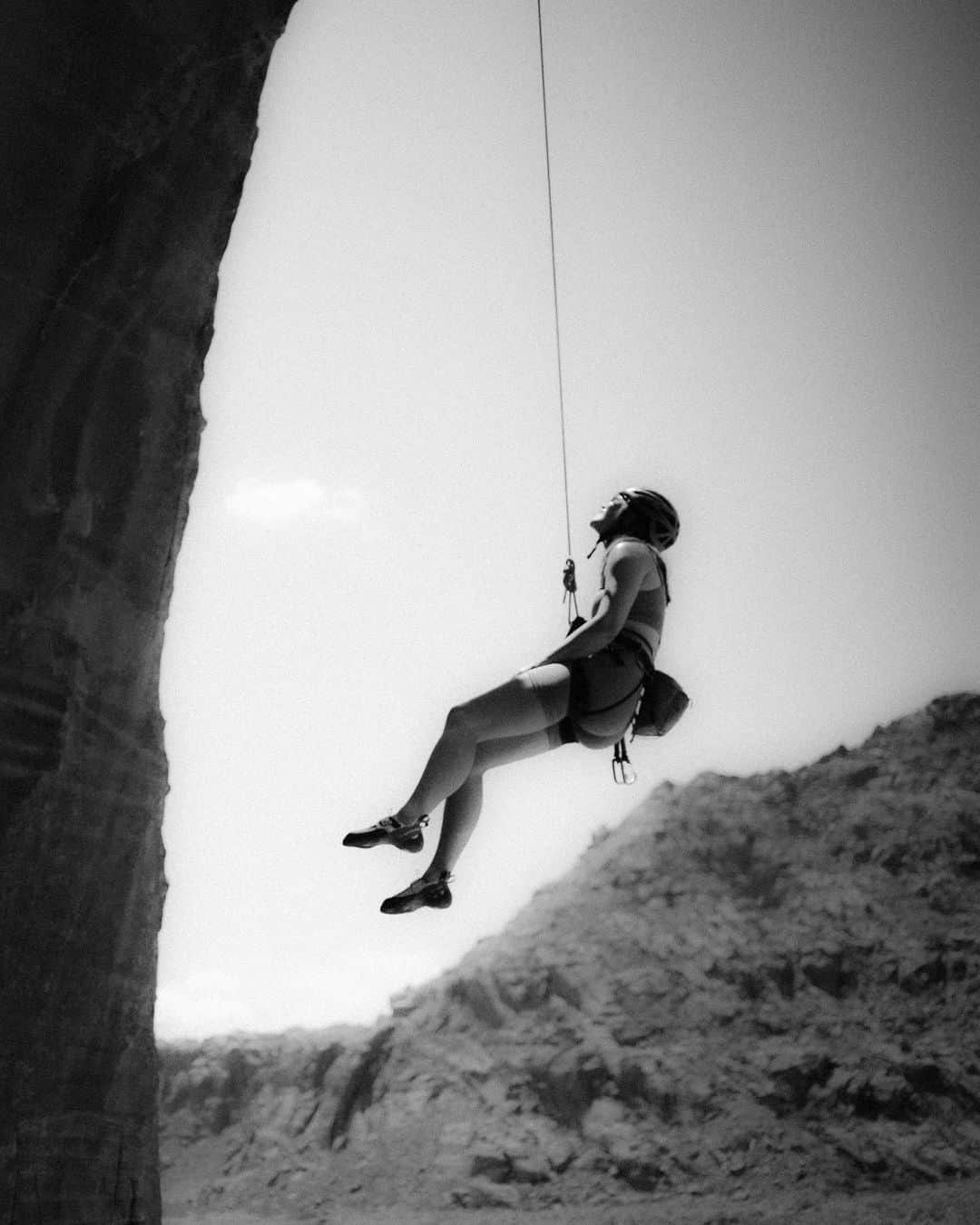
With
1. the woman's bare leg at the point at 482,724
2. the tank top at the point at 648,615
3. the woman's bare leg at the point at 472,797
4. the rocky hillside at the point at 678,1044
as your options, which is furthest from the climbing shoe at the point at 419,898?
the rocky hillside at the point at 678,1044

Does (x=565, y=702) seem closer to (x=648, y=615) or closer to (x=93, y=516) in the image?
(x=648, y=615)

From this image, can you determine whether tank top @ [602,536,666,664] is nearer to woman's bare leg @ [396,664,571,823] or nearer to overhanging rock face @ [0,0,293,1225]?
woman's bare leg @ [396,664,571,823]

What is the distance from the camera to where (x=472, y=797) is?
5066mm

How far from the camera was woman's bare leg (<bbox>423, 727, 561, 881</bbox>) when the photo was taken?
4.93 metres

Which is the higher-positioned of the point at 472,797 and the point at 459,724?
the point at 459,724

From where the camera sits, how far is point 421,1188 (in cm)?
3522

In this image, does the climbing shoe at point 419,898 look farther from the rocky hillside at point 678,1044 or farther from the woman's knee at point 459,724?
the rocky hillside at point 678,1044

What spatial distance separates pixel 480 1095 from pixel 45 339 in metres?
37.5

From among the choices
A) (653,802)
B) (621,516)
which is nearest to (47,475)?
(621,516)

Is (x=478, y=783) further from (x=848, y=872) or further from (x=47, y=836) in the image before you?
(x=848, y=872)

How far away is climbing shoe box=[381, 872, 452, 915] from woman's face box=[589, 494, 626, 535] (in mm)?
1913

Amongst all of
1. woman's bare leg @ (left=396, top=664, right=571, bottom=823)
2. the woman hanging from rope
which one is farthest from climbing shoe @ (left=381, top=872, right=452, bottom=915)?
woman's bare leg @ (left=396, top=664, right=571, bottom=823)

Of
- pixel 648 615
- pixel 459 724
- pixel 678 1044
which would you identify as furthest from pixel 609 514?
pixel 678 1044

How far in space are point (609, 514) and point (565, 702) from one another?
1.11 m
